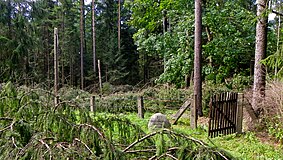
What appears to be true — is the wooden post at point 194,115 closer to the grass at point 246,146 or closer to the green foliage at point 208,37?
the grass at point 246,146

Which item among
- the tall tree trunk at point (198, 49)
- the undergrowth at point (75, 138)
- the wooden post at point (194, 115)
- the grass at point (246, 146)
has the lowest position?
the grass at point (246, 146)

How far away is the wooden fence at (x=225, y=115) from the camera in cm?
593

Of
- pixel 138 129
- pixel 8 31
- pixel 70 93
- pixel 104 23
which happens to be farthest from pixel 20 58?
pixel 138 129

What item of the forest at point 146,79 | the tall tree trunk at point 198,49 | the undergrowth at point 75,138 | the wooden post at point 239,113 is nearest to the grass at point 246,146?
the forest at point 146,79

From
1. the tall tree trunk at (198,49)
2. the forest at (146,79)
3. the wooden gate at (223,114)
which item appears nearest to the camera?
the forest at (146,79)

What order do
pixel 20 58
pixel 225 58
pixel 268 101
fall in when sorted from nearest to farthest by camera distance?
pixel 268 101 < pixel 225 58 < pixel 20 58

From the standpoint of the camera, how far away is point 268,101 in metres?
5.81

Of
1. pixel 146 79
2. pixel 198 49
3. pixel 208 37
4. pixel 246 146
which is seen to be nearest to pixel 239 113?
pixel 246 146

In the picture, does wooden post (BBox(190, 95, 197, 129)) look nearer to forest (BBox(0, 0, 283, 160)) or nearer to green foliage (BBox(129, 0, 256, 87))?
forest (BBox(0, 0, 283, 160))

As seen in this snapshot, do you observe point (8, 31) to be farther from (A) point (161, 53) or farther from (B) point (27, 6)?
(A) point (161, 53)

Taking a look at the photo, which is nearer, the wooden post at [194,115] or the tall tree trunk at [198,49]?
the wooden post at [194,115]

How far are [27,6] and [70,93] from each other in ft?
20.5

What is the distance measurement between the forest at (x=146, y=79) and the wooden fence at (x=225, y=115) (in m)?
0.17

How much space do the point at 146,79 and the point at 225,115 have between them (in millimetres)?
18024
